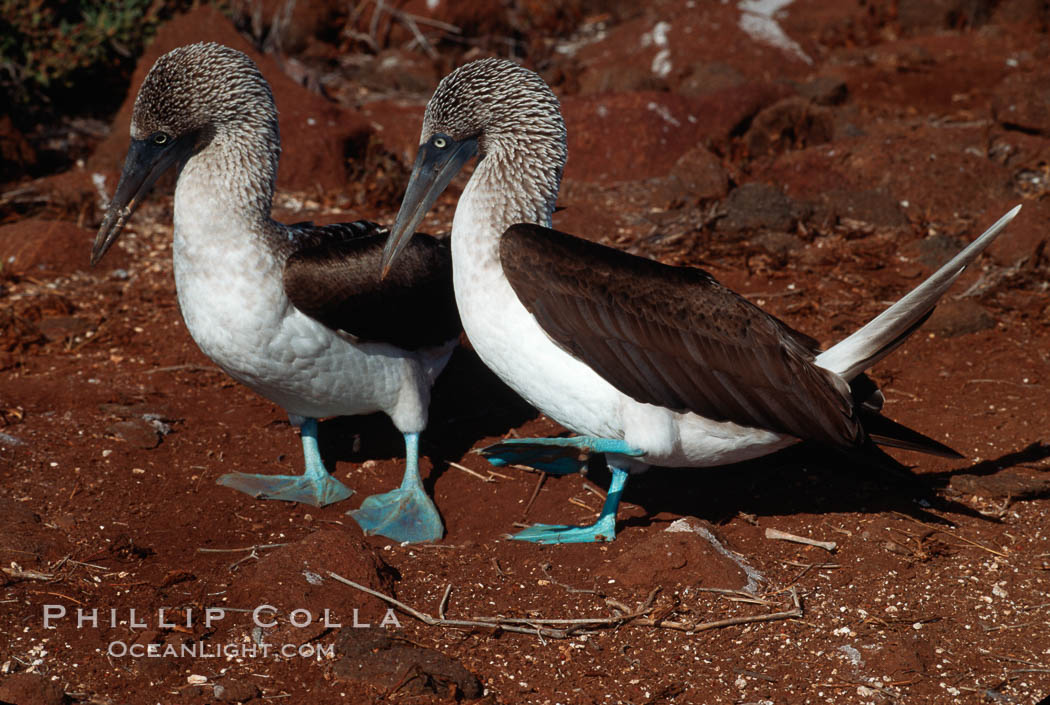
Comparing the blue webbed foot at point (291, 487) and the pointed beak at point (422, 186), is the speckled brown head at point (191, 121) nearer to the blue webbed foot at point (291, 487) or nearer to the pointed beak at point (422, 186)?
the pointed beak at point (422, 186)

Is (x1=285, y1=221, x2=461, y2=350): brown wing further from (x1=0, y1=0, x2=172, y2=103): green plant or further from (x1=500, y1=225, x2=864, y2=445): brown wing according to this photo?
(x1=0, y1=0, x2=172, y2=103): green plant

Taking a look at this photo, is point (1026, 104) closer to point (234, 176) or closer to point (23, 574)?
point (234, 176)

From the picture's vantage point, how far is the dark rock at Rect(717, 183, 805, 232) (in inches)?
266

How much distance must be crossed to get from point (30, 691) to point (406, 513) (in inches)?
64.6

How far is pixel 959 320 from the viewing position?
5.66 meters

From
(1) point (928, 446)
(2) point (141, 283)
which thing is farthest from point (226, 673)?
(2) point (141, 283)

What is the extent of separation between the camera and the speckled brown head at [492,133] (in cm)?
419

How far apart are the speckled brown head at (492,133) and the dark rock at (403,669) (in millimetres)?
1489

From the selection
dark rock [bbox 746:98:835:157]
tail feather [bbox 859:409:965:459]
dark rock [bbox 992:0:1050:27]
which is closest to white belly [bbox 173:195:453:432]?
tail feather [bbox 859:409:965:459]

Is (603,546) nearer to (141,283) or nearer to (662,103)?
(141,283)

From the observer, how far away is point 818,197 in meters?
7.14

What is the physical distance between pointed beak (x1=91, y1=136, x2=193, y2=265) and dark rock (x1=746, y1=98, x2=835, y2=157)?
15.2ft

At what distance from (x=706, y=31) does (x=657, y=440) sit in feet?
21.6

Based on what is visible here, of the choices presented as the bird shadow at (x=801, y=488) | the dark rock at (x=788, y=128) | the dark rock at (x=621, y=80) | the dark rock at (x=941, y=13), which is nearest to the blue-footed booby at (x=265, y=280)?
the bird shadow at (x=801, y=488)
